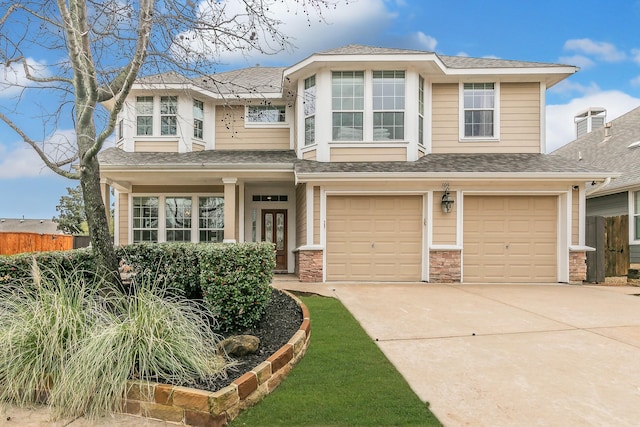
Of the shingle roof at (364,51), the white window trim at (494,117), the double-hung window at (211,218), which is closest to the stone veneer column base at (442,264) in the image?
the white window trim at (494,117)

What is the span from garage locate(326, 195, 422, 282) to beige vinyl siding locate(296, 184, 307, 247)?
0.62 meters

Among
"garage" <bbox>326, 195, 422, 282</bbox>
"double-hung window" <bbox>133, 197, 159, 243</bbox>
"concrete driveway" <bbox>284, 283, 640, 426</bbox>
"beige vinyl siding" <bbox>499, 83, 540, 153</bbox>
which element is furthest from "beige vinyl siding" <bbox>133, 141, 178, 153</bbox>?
"beige vinyl siding" <bbox>499, 83, 540, 153</bbox>

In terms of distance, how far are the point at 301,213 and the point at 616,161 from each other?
11.4 metres

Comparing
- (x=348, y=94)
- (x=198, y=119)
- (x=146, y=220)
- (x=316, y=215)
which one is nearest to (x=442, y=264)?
(x=316, y=215)

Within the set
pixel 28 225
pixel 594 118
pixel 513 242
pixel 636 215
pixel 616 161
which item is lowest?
pixel 28 225

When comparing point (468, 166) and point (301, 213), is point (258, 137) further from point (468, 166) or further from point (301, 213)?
point (468, 166)

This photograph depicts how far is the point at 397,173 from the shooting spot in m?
8.81

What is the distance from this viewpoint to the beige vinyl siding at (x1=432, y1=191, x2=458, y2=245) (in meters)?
9.12

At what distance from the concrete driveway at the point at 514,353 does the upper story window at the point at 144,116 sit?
8.11m

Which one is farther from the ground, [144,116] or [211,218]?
[144,116]

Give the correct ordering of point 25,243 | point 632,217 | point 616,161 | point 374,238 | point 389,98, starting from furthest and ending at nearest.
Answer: point 25,243 → point 616,161 → point 632,217 → point 389,98 → point 374,238

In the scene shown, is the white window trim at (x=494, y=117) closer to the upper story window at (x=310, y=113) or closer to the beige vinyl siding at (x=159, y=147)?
the upper story window at (x=310, y=113)

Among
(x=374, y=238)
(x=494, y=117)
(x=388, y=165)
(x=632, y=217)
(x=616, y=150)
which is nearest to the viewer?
(x=374, y=238)

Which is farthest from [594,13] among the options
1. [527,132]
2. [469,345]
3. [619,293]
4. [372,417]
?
[372,417]
